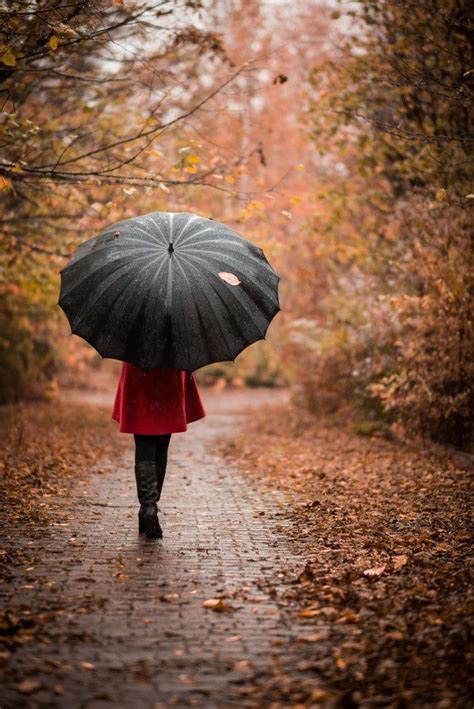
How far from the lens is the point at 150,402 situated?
627cm

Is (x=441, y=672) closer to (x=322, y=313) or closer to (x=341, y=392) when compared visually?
(x=341, y=392)

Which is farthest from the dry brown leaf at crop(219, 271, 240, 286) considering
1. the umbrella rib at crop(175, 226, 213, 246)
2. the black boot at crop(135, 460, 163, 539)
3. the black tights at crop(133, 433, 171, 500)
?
the black boot at crop(135, 460, 163, 539)

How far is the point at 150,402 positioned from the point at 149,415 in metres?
0.10

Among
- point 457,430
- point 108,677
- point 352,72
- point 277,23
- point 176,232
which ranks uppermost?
point 277,23

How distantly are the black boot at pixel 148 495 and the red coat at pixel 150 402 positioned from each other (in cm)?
33

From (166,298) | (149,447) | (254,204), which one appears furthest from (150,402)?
(254,204)

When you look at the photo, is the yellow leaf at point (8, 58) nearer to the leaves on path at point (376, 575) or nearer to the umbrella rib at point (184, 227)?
the umbrella rib at point (184, 227)

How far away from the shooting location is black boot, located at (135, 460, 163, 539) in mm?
6379

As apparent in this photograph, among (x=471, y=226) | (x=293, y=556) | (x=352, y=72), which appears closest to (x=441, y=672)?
(x=293, y=556)

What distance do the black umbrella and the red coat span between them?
52 centimetres

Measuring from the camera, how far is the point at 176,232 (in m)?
6.18

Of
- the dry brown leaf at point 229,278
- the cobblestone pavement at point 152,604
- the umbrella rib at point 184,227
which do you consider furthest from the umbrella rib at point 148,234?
the cobblestone pavement at point 152,604

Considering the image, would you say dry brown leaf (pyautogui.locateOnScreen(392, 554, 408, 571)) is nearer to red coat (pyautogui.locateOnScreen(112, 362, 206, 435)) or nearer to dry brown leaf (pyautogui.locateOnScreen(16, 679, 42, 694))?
red coat (pyautogui.locateOnScreen(112, 362, 206, 435))

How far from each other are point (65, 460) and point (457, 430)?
17.2 feet
